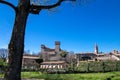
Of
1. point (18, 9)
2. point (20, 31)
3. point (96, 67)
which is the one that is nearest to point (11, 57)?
point (20, 31)

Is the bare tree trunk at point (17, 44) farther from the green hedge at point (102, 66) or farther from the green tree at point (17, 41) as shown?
the green hedge at point (102, 66)

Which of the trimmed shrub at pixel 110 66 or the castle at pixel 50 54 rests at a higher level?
the castle at pixel 50 54

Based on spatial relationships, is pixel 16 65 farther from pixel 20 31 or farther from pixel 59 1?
pixel 59 1

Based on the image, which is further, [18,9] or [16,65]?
[18,9]

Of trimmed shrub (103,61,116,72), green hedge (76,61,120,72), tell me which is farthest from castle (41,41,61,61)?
trimmed shrub (103,61,116,72)

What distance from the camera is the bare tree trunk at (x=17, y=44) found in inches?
288

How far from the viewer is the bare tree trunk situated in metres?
7.31

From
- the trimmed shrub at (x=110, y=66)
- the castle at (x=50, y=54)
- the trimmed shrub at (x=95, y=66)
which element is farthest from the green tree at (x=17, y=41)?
Answer: the castle at (x=50, y=54)

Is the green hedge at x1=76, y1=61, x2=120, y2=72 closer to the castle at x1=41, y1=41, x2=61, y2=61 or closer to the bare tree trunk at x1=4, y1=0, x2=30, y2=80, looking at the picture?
the bare tree trunk at x1=4, y1=0, x2=30, y2=80

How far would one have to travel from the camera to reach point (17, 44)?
7.51 meters

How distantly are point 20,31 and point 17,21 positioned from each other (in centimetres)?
33

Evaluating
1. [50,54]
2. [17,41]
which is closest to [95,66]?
[17,41]

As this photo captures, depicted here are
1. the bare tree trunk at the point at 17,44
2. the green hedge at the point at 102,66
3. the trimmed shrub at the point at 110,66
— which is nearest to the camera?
the bare tree trunk at the point at 17,44

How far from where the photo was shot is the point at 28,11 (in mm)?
7984
